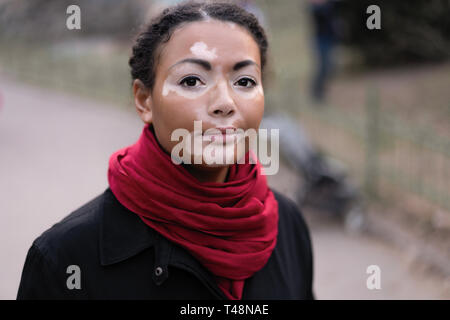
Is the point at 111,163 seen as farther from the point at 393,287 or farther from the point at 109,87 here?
the point at 109,87

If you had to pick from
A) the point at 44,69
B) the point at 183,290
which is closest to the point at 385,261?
the point at 183,290

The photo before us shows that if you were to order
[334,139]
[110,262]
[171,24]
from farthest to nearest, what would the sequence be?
[334,139]
[171,24]
[110,262]

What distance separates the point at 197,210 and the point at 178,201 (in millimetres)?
69

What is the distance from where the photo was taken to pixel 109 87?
11.6m

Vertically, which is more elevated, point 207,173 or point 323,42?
point 323,42

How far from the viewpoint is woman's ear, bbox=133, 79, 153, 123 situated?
2.02 meters

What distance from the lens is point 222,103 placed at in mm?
1867

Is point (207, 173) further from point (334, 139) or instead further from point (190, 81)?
point (334, 139)

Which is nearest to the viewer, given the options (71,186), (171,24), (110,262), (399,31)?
(110,262)

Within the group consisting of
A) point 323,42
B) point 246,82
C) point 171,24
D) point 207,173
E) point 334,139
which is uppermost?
point 323,42

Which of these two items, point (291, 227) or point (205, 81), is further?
point (291, 227)

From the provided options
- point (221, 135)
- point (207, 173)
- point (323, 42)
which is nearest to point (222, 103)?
point (221, 135)

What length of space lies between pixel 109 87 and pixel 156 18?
9.78 metres

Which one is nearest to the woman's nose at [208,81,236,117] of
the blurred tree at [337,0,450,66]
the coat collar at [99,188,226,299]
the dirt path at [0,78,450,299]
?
the coat collar at [99,188,226,299]
